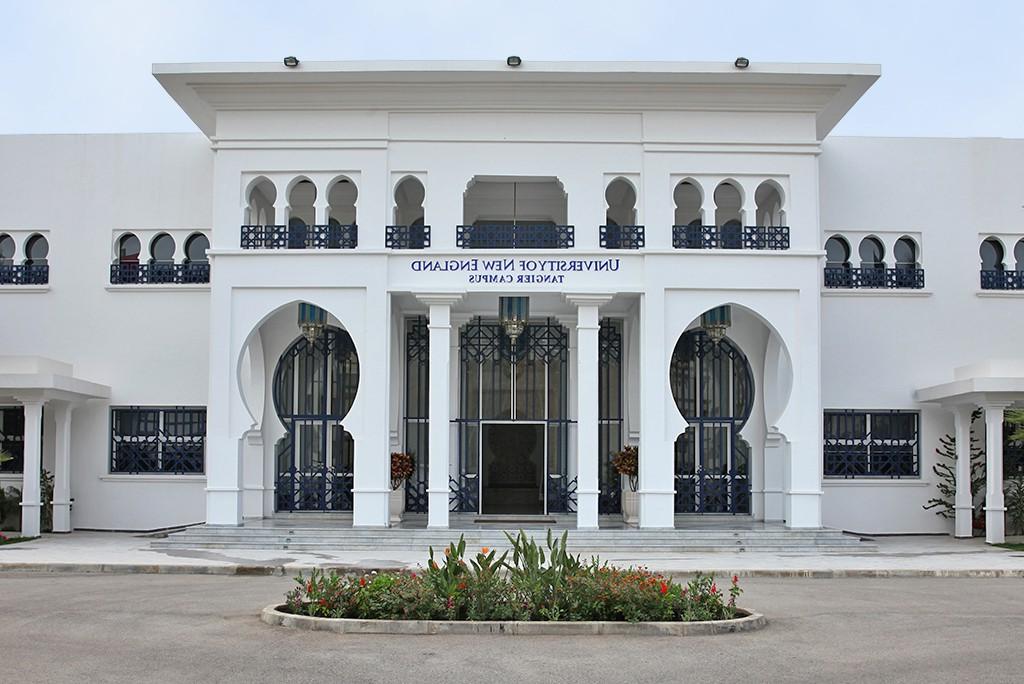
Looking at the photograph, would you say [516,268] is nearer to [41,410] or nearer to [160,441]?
[160,441]

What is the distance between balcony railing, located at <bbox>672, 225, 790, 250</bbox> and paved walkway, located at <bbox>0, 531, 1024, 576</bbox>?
6.12m

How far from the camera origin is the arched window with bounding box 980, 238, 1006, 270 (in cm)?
2780

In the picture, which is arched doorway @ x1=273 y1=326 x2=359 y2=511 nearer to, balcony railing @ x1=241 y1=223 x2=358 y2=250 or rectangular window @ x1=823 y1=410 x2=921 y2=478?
balcony railing @ x1=241 y1=223 x2=358 y2=250

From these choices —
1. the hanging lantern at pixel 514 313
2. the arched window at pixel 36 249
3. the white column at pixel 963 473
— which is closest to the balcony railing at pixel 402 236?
the hanging lantern at pixel 514 313

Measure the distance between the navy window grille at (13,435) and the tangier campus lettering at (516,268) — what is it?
10.1 metres

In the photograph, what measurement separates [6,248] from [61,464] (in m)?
5.53

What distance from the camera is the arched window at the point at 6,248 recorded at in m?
27.7

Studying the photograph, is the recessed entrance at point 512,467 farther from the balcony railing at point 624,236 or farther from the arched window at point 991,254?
the arched window at point 991,254

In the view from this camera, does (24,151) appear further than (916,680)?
Yes

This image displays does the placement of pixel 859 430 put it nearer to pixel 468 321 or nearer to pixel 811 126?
pixel 811 126

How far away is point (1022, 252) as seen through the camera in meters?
27.8

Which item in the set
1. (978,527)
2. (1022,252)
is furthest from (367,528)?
(1022,252)

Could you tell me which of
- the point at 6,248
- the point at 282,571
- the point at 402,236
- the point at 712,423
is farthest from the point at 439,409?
the point at 6,248

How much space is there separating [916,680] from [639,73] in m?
15.2
